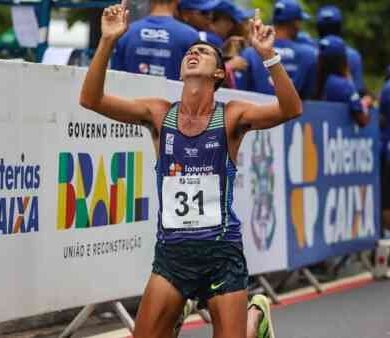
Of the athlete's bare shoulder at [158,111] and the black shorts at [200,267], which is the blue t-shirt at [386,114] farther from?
the black shorts at [200,267]

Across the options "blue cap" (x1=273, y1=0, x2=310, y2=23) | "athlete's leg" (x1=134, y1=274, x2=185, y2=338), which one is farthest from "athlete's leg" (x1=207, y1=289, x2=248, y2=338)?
"blue cap" (x1=273, y1=0, x2=310, y2=23)

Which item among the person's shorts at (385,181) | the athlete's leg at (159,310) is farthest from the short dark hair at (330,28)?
the athlete's leg at (159,310)

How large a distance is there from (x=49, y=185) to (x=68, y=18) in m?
8.14

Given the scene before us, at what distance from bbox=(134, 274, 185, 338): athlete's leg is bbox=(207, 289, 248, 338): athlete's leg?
17cm

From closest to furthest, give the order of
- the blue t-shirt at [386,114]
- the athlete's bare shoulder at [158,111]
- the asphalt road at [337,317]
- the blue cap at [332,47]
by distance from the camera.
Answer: the athlete's bare shoulder at [158,111]
the asphalt road at [337,317]
the blue cap at [332,47]
the blue t-shirt at [386,114]

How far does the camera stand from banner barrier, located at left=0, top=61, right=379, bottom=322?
7.40 metres

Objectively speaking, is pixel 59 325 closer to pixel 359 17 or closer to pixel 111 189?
pixel 111 189

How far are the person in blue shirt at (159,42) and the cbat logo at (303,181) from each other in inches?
74.9

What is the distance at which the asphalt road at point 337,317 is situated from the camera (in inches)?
360

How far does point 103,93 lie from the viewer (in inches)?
251

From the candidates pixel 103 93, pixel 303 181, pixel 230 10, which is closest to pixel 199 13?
pixel 230 10

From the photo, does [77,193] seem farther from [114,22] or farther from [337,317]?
[337,317]

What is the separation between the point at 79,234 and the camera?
7992 millimetres

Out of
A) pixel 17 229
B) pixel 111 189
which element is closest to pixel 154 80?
pixel 111 189
